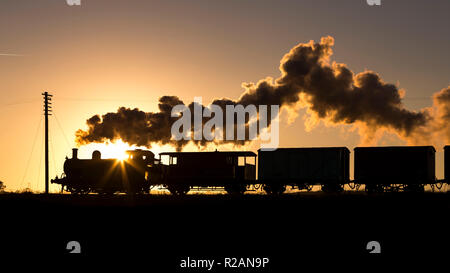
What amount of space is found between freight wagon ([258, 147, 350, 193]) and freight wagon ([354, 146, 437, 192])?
4.21 feet

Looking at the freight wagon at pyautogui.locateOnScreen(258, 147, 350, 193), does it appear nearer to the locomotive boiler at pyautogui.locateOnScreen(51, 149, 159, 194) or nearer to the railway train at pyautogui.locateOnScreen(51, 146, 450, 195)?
the railway train at pyautogui.locateOnScreen(51, 146, 450, 195)

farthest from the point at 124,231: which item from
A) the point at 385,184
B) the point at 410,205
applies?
the point at 385,184

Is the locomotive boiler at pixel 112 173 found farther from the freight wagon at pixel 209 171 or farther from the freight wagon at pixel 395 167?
the freight wagon at pixel 395 167

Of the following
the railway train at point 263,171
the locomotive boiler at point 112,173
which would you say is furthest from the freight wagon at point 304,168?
the locomotive boiler at point 112,173

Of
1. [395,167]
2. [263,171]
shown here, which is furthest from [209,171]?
[395,167]

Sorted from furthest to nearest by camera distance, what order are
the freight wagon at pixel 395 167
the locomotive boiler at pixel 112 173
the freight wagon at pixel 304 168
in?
the locomotive boiler at pixel 112 173 < the freight wagon at pixel 304 168 < the freight wagon at pixel 395 167

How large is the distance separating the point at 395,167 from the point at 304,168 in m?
6.13

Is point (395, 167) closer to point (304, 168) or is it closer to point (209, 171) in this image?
point (304, 168)

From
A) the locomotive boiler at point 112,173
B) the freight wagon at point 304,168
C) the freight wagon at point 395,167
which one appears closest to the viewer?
the freight wagon at point 395,167

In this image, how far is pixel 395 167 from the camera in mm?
34000

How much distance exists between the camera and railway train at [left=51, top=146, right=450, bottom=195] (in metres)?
34.1

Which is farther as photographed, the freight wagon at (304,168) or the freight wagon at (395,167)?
the freight wagon at (304,168)

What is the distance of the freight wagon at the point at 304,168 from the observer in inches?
1358

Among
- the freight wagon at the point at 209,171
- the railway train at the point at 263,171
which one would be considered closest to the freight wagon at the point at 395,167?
the railway train at the point at 263,171
